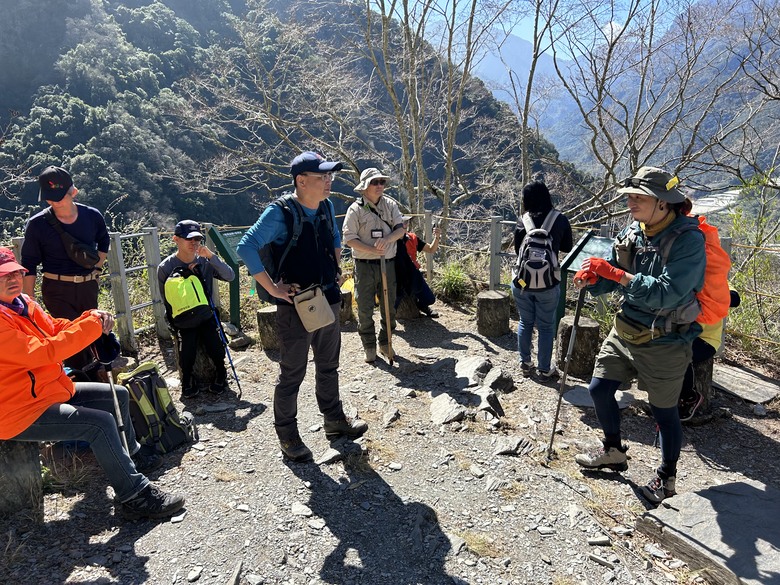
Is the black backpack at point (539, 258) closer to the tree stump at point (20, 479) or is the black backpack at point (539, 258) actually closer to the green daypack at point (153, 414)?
the green daypack at point (153, 414)

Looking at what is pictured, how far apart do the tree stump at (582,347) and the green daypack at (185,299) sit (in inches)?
136

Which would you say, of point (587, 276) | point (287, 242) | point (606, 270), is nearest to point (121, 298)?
point (287, 242)

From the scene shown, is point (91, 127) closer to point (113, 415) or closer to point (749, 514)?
point (113, 415)

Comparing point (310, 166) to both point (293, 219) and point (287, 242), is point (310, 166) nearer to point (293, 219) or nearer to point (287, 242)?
point (293, 219)

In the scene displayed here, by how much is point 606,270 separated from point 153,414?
3.16 m

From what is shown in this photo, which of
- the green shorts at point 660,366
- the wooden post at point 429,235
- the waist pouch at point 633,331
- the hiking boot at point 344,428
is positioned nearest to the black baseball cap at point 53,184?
the hiking boot at point 344,428

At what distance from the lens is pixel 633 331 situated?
2.71m

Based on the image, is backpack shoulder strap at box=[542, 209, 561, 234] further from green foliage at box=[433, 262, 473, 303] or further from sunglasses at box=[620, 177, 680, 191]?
green foliage at box=[433, 262, 473, 303]

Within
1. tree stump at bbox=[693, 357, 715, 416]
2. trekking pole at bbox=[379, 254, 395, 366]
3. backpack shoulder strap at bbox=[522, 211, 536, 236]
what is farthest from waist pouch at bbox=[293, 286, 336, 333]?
tree stump at bbox=[693, 357, 715, 416]

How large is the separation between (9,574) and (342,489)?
169 cm

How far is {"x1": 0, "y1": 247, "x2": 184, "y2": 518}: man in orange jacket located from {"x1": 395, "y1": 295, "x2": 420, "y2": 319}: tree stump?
406 centimetres

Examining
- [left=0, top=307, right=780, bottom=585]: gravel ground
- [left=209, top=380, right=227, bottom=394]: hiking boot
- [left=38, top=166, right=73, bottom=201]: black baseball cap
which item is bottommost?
[left=0, top=307, right=780, bottom=585]: gravel ground

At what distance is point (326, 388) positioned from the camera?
3.44 m

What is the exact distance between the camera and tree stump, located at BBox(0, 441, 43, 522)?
8.61ft
